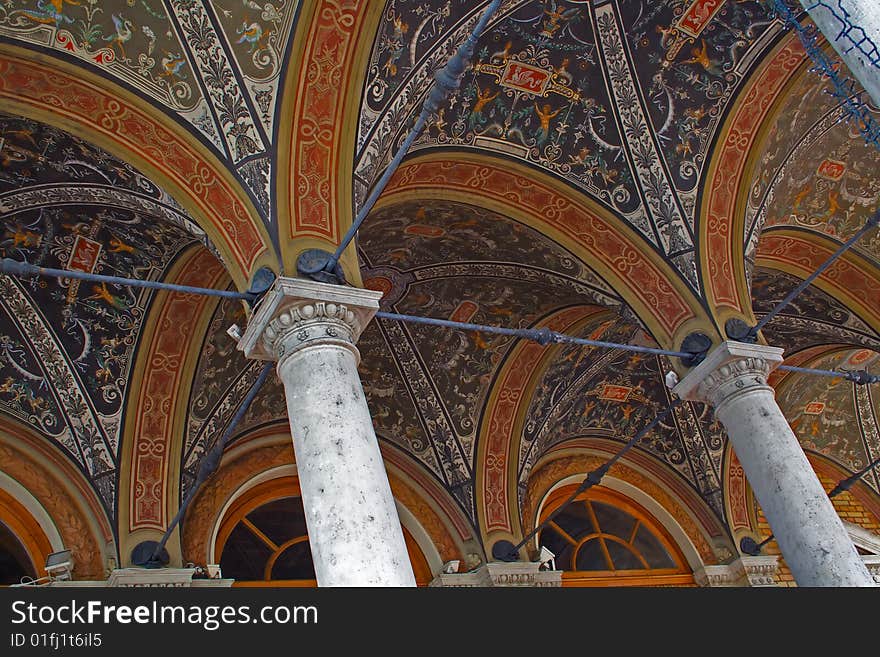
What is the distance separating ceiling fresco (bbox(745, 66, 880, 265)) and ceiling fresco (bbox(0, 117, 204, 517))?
4.55 metres

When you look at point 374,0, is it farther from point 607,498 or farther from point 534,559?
point 607,498

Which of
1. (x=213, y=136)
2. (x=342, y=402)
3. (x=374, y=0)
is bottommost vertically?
(x=342, y=402)

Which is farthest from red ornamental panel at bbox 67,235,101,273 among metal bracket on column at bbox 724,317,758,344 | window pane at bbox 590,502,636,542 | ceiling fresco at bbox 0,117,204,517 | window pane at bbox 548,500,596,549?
window pane at bbox 590,502,636,542

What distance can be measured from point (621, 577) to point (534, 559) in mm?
A: 1676

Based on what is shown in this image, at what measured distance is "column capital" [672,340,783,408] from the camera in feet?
21.2

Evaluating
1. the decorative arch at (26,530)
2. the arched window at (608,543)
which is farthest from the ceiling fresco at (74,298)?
the arched window at (608,543)

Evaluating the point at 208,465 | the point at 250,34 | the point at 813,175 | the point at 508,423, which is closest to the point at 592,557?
the point at 508,423

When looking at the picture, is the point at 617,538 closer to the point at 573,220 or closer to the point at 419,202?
the point at 573,220

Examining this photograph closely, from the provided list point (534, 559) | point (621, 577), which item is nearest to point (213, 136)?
point (534, 559)

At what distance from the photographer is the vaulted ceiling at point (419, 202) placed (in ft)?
18.4

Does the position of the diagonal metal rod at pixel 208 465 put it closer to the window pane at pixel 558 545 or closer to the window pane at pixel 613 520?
the window pane at pixel 558 545

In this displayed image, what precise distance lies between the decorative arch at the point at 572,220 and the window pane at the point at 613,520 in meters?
4.10

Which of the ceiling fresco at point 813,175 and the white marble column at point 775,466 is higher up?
the ceiling fresco at point 813,175

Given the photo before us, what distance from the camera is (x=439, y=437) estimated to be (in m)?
9.40
